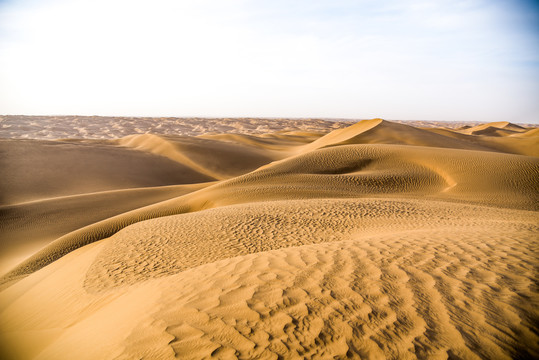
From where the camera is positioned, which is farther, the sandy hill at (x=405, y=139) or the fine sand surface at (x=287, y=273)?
the sandy hill at (x=405, y=139)

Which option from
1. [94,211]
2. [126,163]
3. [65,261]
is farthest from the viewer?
[126,163]

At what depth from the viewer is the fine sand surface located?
9.25 ft

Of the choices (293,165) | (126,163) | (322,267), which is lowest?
(126,163)

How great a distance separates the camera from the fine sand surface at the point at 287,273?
2.82 metres

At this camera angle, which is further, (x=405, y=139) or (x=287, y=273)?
(x=405, y=139)

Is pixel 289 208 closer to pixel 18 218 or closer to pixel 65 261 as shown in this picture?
pixel 65 261

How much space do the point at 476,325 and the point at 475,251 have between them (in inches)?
81.5

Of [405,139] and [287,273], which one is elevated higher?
[287,273]

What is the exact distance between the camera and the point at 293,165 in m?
18.2

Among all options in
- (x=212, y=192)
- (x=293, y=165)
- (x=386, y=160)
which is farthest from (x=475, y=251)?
(x=386, y=160)

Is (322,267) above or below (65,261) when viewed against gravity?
above

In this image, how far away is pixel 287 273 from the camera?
4.02 m

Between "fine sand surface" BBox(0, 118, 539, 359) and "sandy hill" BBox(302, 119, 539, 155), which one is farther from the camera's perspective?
"sandy hill" BBox(302, 119, 539, 155)

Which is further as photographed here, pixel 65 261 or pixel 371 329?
pixel 65 261
